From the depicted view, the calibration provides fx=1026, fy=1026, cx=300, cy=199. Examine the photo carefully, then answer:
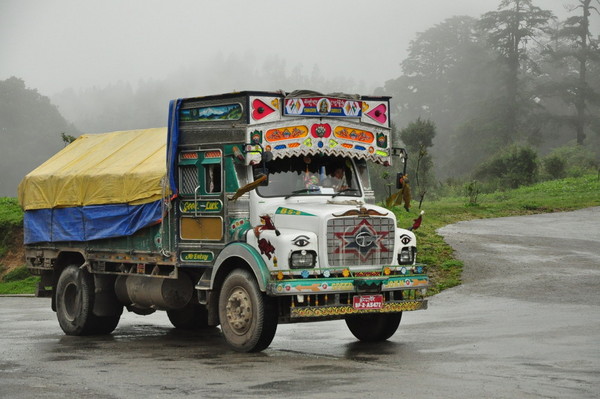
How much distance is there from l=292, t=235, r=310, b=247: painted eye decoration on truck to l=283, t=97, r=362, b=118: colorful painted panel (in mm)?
1854

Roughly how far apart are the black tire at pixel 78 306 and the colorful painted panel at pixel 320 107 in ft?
17.0

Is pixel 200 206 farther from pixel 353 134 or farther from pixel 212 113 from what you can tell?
pixel 353 134

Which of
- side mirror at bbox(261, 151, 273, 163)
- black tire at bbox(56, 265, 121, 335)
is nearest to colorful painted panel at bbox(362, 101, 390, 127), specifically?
side mirror at bbox(261, 151, 273, 163)

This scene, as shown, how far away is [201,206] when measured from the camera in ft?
46.9

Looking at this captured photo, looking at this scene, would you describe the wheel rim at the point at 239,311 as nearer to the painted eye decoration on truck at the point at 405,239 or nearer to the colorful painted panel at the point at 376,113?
the painted eye decoration on truck at the point at 405,239

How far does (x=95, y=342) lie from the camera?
15695mm

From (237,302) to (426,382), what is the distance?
3.63 metres

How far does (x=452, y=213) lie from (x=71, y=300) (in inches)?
743

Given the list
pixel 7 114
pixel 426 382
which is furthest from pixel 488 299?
pixel 7 114

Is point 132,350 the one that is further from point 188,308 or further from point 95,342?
point 188,308

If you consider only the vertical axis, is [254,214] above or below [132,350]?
above

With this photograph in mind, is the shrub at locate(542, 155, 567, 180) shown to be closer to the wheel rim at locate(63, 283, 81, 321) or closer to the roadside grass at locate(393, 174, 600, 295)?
the roadside grass at locate(393, 174, 600, 295)

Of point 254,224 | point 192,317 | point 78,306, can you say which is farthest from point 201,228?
point 78,306

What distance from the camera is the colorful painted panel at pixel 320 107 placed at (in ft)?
45.1
